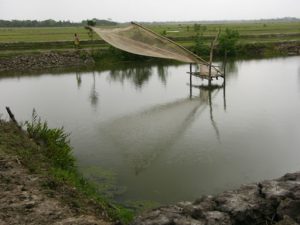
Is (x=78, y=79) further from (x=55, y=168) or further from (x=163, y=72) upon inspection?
(x=55, y=168)

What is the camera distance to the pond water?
9.43 meters

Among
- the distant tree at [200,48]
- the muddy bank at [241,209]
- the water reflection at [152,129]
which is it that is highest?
the distant tree at [200,48]

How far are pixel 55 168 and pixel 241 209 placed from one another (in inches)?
164

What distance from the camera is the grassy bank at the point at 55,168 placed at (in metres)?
6.94

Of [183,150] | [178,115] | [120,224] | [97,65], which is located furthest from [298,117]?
[97,65]

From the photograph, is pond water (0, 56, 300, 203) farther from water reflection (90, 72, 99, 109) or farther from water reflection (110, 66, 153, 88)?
water reflection (110, 66, 153, 88)

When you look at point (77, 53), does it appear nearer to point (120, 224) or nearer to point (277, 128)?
point (277, 128)

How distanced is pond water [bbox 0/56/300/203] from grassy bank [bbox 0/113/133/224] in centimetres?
85

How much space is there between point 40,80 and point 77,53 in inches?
304

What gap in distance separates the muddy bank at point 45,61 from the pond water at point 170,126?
426cm

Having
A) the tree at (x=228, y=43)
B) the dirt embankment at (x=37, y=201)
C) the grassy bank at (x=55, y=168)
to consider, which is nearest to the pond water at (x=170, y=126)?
the grassy bank at (x=55, y=168)

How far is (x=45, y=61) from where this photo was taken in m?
30.3

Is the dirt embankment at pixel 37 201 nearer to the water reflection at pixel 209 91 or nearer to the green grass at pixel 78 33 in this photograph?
the water reflection at pixel 209 91

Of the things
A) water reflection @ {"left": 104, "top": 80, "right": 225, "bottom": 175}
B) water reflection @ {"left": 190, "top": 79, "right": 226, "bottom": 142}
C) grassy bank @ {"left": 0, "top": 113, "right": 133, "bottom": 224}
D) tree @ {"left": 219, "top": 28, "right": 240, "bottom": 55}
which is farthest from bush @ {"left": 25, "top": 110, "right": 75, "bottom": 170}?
tree @ {"left": 219, "top": 28, "right": 240, "bottom": 55}
